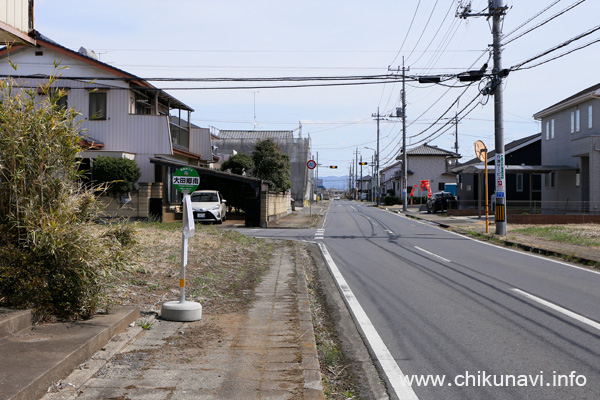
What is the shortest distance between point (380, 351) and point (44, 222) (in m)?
3.66

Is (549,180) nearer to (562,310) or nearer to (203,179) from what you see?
(203,179)

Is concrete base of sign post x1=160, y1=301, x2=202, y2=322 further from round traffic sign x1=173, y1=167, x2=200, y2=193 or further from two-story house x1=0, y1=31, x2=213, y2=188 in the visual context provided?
two-story house x1=0, y1=31, x2=213, y2=188

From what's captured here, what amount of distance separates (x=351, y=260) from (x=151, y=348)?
8442mm

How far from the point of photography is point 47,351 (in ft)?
14.6

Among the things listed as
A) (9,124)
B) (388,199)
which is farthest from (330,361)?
(388,199)

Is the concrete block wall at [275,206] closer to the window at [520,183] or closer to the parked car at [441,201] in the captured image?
the parked car at [441,201]

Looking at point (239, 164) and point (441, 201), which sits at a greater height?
point (239, 164)

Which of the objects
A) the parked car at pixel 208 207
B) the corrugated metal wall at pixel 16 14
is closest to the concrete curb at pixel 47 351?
the corrugated metal wall at pixel 16 14

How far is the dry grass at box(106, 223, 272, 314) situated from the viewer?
24.0 feet

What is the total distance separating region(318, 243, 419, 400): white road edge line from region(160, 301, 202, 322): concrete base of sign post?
2054 millimetres

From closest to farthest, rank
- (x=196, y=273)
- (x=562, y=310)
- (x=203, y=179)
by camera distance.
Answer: (x=562, y=310) → (x=196, y=273) → (x=203, y=179)

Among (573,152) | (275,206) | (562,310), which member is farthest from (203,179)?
(562,310)

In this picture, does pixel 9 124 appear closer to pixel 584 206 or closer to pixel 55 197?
pixel 55 197

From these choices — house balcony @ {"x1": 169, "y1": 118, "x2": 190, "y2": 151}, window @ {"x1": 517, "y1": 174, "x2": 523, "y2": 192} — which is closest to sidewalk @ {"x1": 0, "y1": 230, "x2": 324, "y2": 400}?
house balcony @ {"x1": 169, "y1": 118, "x2": 190, "y2": 151}
